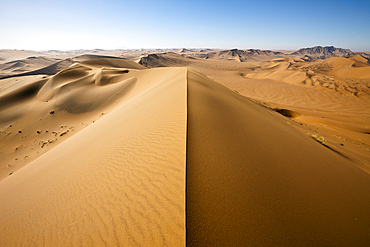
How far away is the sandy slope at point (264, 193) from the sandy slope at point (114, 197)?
0.21m

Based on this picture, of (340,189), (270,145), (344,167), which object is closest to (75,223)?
(270,145)

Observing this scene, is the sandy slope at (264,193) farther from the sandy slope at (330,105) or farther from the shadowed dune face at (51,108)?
the shadowed dune face at (51,108)

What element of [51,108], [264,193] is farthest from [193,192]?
[51,108]

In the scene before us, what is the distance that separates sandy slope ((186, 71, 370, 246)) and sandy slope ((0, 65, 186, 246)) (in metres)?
0.21

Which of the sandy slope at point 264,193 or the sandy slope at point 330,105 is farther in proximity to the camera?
the sandy slope at point 330,105

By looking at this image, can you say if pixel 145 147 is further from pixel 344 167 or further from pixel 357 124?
pixel 357 124

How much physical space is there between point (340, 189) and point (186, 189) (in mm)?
2421

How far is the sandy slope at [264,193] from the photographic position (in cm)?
146

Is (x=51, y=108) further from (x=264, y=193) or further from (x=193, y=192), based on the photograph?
(x=264, y=193)

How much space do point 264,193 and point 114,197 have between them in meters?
1.81

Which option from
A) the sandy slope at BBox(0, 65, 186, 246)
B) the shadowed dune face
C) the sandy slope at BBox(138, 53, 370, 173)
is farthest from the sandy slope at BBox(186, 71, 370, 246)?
the shadowed dune face

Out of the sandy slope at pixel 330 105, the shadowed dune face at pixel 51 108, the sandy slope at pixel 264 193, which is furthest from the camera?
the shadowed dune face at pixel 51 108

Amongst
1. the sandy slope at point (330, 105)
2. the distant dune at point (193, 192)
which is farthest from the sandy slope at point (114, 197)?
the sandy slope at point (330, 105)

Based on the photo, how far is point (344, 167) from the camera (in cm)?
308
